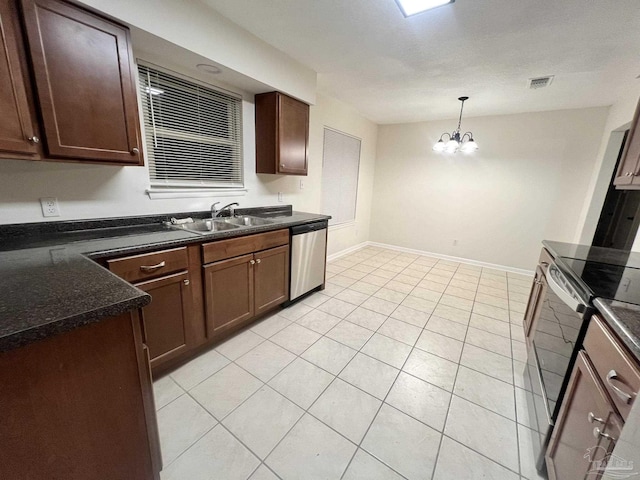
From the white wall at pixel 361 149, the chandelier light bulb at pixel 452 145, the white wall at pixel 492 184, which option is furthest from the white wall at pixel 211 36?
the white wall at pixel 492 184

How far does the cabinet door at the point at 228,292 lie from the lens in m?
1.90

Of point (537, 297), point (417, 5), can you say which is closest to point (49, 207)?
point (417, 5)

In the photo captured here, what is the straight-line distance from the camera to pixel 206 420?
1445mm

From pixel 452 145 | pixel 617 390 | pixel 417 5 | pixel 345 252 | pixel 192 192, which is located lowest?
pixel 345 252

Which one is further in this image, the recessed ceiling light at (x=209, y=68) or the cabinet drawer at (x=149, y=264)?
the recessed ceiling light at (x=209, y=68)

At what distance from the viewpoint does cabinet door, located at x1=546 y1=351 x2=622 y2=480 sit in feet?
2.69

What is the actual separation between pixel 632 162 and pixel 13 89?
3426mm

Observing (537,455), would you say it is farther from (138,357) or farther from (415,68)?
(415,68)

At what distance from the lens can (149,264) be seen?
152 cm

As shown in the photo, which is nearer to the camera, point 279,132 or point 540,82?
point 279,132

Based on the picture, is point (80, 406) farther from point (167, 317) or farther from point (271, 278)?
point (271, 278)

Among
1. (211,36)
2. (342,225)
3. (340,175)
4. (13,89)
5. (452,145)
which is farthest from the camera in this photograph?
(342,225)

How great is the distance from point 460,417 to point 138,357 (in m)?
1.72

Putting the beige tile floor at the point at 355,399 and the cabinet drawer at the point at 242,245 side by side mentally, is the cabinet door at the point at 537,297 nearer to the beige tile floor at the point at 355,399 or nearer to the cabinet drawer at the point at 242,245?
the beige tile floor at the point at 355,399
